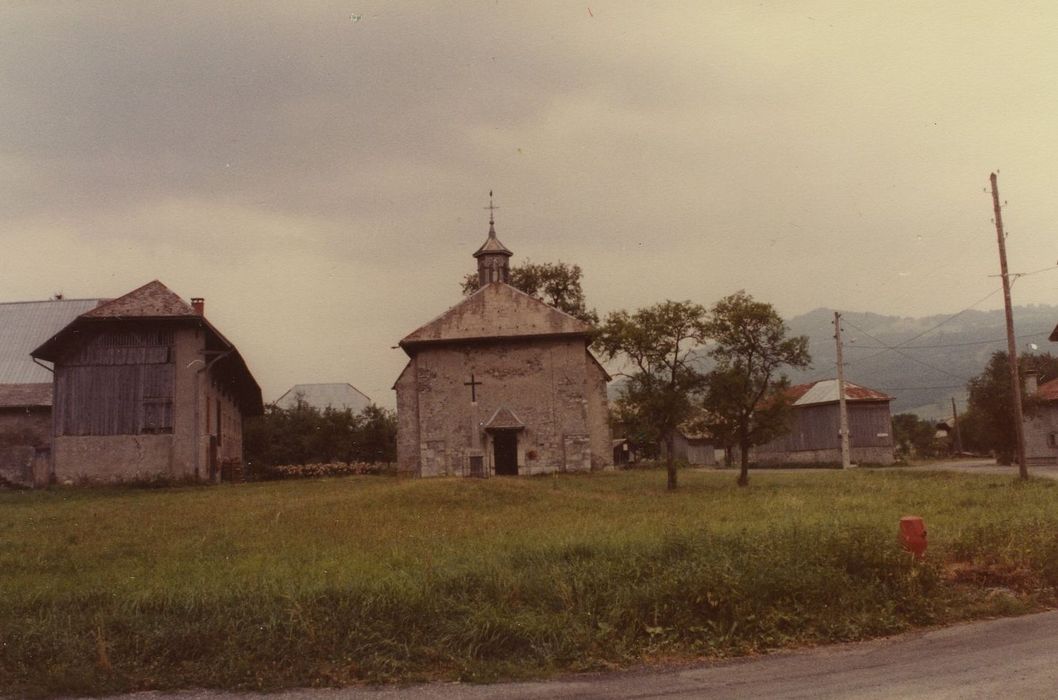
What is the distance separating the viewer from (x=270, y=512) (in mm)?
18656

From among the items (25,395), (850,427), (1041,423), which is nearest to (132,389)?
(25,395)

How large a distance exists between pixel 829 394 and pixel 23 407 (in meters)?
48.2

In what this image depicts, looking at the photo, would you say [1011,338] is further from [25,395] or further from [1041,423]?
[25,395]

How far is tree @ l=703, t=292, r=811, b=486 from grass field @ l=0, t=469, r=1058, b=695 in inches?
582

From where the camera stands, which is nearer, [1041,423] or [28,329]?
[28,329]

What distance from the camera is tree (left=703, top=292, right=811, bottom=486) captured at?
27.9 metres

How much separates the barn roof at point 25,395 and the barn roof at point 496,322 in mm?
16752

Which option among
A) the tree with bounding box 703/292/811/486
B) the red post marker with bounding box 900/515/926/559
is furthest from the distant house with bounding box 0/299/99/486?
the red post marker with bounding box 900/515/926/559

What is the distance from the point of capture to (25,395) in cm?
3644

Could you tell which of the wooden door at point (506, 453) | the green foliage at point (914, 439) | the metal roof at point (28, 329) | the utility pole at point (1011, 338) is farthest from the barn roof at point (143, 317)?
the green foliage at point (914, 439)

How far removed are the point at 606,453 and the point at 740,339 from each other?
13401mm

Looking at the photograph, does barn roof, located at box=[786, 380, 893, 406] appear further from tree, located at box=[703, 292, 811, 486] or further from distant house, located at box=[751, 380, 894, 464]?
tree, located at box=[703, 292, 811, 486]

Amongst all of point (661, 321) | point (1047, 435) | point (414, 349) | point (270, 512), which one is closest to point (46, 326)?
point (414, 349)

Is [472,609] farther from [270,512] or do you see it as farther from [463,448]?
[463,448]
